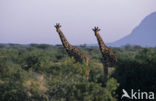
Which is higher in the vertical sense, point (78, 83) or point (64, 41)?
point (64, 41)

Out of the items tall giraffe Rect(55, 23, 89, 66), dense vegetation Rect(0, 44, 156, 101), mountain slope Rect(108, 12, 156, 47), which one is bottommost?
dense vegetation Rect(0, 44, 156, 101)

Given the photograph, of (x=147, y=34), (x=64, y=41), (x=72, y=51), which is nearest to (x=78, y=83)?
(x=72, y=51)

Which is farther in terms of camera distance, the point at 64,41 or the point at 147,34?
the point at 147,34

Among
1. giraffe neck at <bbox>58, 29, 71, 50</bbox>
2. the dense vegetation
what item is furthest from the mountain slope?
the dense vegetation

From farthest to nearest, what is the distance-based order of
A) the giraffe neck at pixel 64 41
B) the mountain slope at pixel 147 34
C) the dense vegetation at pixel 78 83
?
the mountain slope at pixel 147 34, the giraffe neck at pixel 64 41, the dense vegetation at pixel 78 83

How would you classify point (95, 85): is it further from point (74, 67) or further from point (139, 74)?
point (139, 74)

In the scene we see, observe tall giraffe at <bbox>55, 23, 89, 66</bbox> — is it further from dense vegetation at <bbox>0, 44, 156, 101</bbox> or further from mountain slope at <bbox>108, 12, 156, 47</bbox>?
mountain slope at <bbox>108, 12, 156, 47</bbox>

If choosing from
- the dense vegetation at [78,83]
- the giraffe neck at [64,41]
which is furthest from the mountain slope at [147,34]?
the dense vegetation at [78,83]

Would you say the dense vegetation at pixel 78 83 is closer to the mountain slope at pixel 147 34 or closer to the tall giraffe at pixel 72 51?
the tall giraffe at pixel 72 51

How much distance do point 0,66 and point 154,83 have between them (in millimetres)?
6877

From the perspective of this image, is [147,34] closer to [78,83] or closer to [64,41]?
[64,41]

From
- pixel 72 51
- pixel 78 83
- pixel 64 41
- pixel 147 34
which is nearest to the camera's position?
pixel 78 83

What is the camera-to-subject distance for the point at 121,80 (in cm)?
833

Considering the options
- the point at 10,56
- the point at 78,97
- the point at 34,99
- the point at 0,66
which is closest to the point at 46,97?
the point at 34,99
